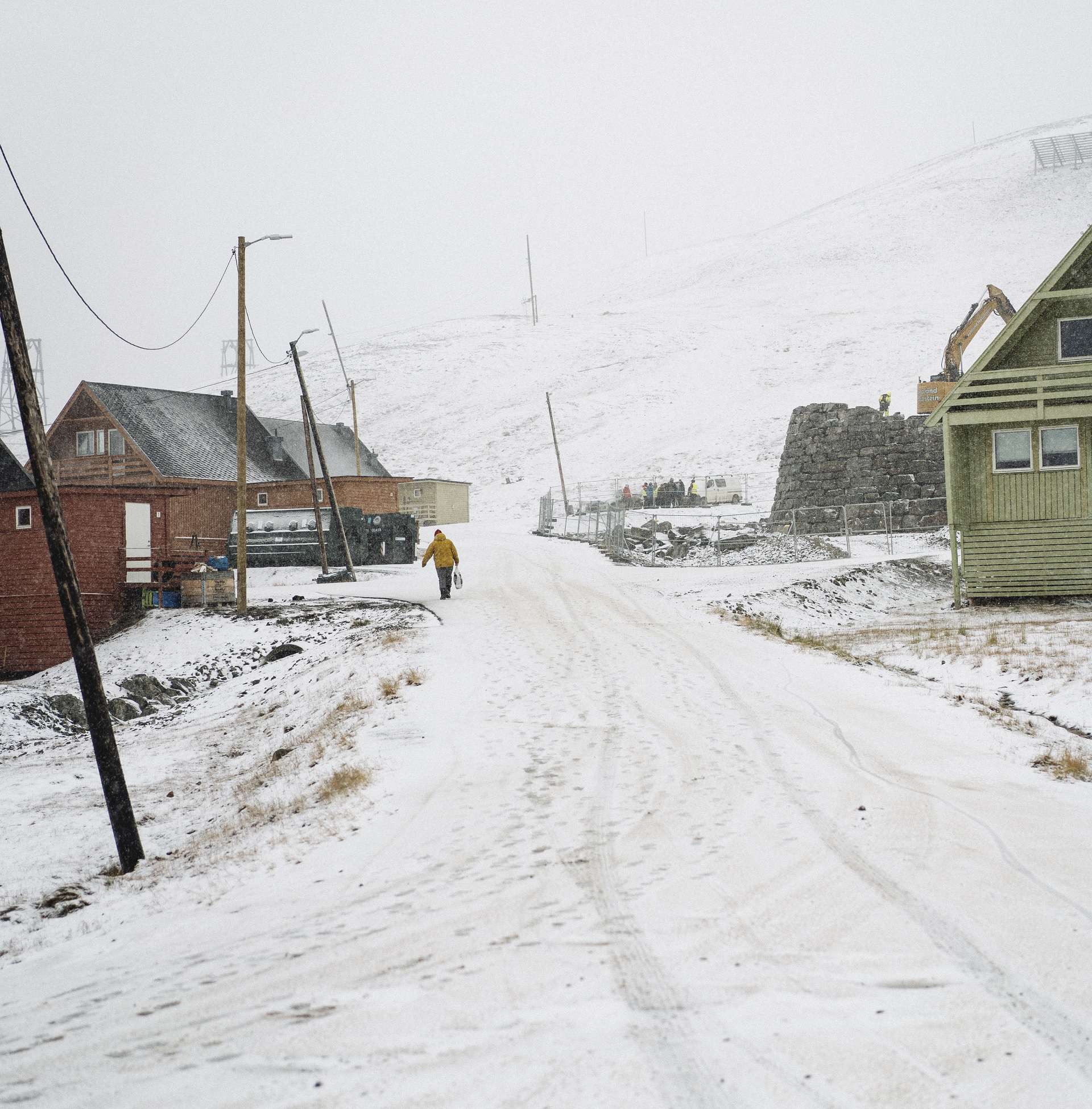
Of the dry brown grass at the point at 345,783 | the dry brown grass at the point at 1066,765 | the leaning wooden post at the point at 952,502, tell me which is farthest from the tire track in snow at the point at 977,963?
the leaning wooden post at the point at 952,502

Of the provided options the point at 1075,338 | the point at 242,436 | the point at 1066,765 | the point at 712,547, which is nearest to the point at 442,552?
the point at 242,436

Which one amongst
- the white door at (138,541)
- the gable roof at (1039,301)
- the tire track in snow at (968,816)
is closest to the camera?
the tire track in snow at (968,816)

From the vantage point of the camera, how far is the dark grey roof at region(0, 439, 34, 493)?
27927mm

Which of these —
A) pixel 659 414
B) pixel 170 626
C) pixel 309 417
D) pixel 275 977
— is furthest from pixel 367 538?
pixel 659 414

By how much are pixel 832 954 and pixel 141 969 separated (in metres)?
3.77

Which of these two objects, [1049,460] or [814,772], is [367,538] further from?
[814,772]

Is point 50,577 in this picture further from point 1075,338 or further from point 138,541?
point 1075,338

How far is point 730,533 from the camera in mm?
37250

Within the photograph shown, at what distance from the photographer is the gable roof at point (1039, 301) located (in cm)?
2122

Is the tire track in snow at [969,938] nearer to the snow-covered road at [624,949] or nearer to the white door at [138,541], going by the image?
the snow-covered road at [624,949]

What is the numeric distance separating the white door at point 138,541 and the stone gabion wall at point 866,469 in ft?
79.9

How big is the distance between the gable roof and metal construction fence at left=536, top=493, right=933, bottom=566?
919 cm

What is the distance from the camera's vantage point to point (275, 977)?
4.90m

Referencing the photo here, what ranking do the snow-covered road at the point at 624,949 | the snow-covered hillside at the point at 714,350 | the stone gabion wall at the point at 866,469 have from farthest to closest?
1. the snow-covered hillside at the point at 714,350
2. the stone gabion wall at the point at 866,469
3. the snow-covered road at the point at 624,949
